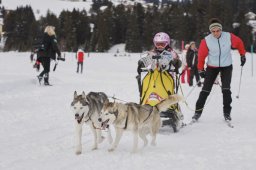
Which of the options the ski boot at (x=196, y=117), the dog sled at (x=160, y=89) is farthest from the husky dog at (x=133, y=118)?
the ski boot at (x=196, y=117)

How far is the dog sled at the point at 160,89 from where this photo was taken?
6387 millimetres

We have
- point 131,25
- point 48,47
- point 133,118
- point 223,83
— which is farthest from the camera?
point 131,25

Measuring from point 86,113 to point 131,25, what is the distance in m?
64.3

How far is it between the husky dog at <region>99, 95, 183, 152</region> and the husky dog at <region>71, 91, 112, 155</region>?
293 mm

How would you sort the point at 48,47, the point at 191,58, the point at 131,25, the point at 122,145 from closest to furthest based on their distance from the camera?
the point at 122,145 < the point at 48,47 < the point at 191,58 < the point at 131,25

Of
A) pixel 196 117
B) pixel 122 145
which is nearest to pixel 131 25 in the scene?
pixel 196 117

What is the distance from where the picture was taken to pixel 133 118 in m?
5.01

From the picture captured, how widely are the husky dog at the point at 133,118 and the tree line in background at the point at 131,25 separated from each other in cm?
5032

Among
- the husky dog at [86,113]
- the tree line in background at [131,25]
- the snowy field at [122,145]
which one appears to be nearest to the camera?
the snowy field at [122,145]

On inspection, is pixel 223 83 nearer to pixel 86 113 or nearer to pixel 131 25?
pixel 86 113

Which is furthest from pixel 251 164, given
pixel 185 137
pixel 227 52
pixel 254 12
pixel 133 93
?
pixel 254 12

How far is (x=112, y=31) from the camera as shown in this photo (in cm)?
7388

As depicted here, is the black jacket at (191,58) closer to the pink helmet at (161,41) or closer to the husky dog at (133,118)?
the pink helmet at (161,41)

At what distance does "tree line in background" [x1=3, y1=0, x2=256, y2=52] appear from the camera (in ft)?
207
